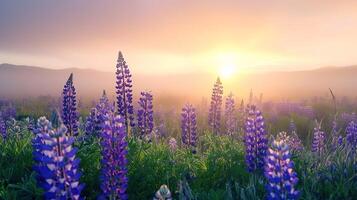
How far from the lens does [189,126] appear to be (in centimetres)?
905

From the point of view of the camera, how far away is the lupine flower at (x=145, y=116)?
8594 mm

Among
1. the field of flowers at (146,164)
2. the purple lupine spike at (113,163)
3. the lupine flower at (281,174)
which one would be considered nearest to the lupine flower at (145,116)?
the field of flowers at (146,164)

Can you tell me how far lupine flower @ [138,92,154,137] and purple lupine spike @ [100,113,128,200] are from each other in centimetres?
393

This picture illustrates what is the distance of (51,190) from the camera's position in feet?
11.7

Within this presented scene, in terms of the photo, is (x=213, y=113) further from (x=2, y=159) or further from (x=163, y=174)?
(x=2, y=159)

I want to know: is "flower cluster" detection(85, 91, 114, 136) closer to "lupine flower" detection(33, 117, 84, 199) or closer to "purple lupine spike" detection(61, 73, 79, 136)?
"purple lupine spike" detection(61, 73, 79, 136)

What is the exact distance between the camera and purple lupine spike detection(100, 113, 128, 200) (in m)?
4.48

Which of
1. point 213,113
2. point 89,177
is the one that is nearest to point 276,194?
point 89,177

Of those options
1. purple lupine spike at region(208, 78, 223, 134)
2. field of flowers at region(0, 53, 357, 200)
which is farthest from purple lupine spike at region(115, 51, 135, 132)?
purple lupine spike at region(208, 78, 223, 134)

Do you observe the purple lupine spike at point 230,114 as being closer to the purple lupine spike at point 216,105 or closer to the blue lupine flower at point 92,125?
the purple lupine spike at point 216,105

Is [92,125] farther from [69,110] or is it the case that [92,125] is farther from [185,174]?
[185,174]

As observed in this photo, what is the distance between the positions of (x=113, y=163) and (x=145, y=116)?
421 centimetres

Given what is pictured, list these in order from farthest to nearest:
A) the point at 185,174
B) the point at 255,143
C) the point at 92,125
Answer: the point at 92,125, the point at 185,174, the point at 255,143

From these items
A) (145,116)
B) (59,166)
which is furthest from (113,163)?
(145,116)
